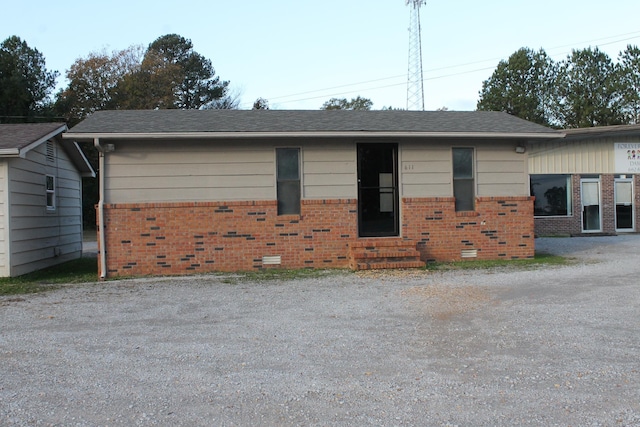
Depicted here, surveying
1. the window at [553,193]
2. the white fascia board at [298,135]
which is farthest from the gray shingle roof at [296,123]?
the window at [553,193]

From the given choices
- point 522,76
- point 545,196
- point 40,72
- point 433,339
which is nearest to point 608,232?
point 545,196

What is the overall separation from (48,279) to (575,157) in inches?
674

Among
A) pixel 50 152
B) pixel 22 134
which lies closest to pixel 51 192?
pixel 50 152

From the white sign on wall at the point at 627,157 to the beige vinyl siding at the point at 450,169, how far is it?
9.71 m

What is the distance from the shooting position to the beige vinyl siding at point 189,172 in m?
11.3

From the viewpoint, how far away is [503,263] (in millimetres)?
11891

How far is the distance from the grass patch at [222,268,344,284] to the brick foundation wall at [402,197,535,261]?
217 cm

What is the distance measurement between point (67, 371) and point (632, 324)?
230 inches

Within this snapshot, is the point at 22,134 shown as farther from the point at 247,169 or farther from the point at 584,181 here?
the point at 584,181

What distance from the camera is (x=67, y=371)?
4930 millimetres

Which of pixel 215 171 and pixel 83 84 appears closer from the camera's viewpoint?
pixel 215 171

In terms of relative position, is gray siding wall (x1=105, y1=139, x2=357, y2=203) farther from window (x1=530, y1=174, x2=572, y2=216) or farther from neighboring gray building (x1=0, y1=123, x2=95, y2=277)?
window (x1=530, y1=174, x2=572, y2=216)

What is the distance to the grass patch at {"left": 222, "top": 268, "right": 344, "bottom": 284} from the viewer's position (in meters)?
10.4

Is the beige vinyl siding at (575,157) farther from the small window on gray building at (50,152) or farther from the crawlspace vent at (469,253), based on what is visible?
the small window on gray building at (50,152)
